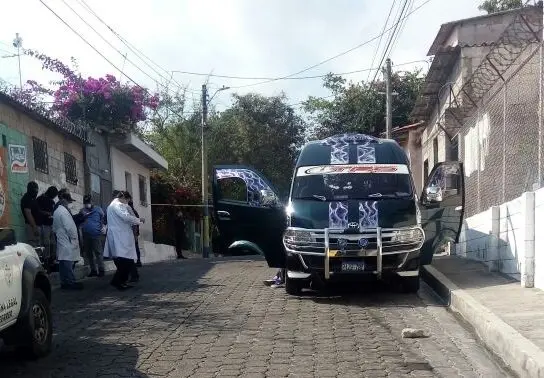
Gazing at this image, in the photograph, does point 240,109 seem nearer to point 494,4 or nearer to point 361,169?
point 494,4

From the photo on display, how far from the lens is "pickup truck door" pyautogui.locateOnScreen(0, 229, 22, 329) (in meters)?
5.12

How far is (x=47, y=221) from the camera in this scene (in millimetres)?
11211

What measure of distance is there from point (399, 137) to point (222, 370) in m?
25.2

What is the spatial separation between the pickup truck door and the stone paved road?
593 millimetres

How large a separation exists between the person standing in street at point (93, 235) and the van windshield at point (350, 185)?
15.5 feet

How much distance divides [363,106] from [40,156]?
22948 millimetres

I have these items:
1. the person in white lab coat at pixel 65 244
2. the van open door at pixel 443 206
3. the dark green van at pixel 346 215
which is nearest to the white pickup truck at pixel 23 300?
the dark green van at pixel 346 215

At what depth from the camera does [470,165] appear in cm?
1346

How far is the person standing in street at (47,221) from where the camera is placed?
440 inches

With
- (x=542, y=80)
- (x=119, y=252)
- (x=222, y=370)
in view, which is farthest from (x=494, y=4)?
(x=222, y=370)

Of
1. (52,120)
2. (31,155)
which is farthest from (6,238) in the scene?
(52,120)

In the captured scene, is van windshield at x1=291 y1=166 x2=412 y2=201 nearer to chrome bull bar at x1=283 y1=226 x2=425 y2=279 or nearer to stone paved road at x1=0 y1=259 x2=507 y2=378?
chrome bull bar at x1=283 y1=226 x2=425 y2=279

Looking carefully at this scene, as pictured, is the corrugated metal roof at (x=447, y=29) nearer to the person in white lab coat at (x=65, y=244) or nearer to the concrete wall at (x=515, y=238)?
the concrete wall at (x=515, y=238)

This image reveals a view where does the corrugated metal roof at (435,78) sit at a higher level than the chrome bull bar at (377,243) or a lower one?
higher
